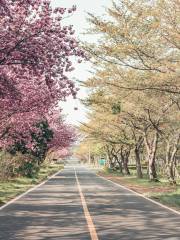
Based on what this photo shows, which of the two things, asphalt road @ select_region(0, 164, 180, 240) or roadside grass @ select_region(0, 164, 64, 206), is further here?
roadside grass @ select_region(0, 164, 64, 206)

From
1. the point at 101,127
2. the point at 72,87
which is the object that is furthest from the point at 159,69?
the point at 101,127

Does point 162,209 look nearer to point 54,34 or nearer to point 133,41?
point 133,41

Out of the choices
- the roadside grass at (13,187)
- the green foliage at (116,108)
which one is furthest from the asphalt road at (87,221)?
the green foliage at (116,108)

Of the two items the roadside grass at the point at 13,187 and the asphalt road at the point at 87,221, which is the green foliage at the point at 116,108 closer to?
the roadside grass at the point at 13,187

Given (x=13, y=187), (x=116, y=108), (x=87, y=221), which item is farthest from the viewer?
(x=116, y=108)

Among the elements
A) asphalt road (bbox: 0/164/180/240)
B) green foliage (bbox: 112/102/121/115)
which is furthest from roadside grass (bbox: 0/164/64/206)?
green foliage (bbox: 112/102/121/115)

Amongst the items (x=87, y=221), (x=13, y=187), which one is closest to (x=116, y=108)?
(x=13, y=187)

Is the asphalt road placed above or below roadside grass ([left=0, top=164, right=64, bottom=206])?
below

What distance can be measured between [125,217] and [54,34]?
5.76 meters

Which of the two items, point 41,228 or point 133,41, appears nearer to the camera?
point 41,228

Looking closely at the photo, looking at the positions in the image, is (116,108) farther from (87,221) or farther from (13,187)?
(87,221)

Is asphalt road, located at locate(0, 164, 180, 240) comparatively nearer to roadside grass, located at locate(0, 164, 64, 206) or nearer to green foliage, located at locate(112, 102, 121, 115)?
roadside grass, located at locate(0, 164, 64, 206)

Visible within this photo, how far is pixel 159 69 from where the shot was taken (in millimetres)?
18891

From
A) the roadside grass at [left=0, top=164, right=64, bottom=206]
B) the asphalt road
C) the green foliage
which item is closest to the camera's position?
the asphalt road
